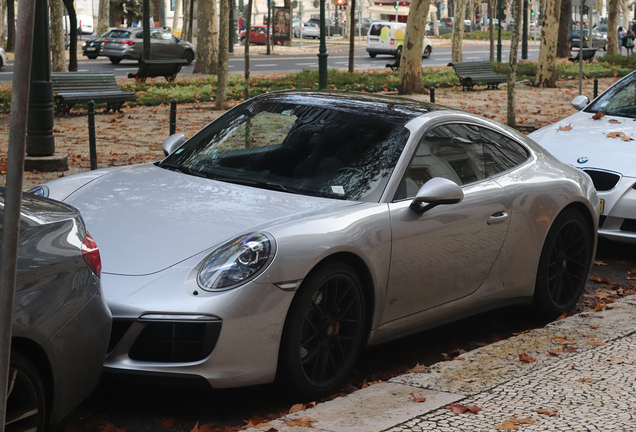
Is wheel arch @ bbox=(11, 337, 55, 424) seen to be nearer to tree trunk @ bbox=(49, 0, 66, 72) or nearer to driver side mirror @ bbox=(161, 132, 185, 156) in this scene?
driver side mirror @ bbox=(161, 132, 185, 156)

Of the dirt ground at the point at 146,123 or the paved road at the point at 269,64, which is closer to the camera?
the dirt ground at the point at 146,123

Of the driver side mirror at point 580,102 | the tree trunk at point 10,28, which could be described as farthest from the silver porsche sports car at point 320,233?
the tree trunk at point 10,28

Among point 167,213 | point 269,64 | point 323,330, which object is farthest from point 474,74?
point 323,330

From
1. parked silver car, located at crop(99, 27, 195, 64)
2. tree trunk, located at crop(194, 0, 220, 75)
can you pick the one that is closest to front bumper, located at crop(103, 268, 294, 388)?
tree trunk, located at crop(194, 0, 220, 75)

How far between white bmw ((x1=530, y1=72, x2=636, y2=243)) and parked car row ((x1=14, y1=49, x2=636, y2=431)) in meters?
1.46

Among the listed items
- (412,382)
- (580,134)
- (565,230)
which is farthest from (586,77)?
(412,382)

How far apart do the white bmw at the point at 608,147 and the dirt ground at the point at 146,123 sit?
5.74 metres

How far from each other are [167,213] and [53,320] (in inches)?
56.9

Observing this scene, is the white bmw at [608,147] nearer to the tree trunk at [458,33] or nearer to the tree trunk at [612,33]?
the tree trunk at [458,33]

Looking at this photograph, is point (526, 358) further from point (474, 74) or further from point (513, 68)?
point (474, 74)

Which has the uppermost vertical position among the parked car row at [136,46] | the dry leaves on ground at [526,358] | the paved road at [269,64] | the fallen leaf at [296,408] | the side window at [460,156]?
the parked car row at [136,46]

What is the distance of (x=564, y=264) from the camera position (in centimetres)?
614

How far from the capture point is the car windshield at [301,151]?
200 inches

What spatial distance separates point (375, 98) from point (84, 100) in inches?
461
